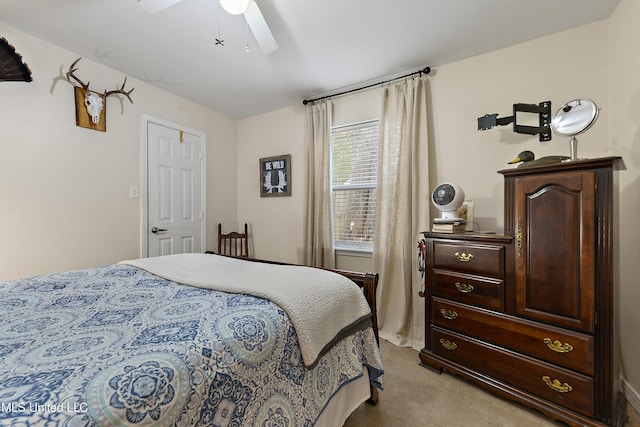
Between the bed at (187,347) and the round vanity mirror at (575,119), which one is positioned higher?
the round vanity mirror at (575,119)

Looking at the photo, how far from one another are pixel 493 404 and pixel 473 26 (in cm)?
255

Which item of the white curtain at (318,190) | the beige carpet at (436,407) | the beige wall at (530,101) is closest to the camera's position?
the beige carpet at (436,407)

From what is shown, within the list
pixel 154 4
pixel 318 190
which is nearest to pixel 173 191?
pixel 318 190

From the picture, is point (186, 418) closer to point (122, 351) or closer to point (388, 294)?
point (122, 351)

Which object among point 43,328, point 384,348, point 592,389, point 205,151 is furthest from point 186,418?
point 205,151

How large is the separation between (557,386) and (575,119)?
156 centimetres

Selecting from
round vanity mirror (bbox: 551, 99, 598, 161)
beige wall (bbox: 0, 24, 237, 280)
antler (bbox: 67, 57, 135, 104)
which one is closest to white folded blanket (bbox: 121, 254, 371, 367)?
beige wall (bbox: 0, 24, 237, 280)

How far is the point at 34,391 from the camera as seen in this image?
55 cm

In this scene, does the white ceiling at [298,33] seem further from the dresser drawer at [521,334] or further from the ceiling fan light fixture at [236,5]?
the dresser drawer at [521,334]

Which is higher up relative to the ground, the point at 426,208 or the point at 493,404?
the point at 426,208

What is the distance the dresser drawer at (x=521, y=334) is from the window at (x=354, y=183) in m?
1.08

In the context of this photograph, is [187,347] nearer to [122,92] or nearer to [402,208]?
[402,208]

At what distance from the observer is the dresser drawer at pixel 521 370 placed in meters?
1.45

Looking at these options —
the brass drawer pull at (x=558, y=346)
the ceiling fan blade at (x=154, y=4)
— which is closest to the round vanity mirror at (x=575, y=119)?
the brass drawer pull at (x=558, y=346)
